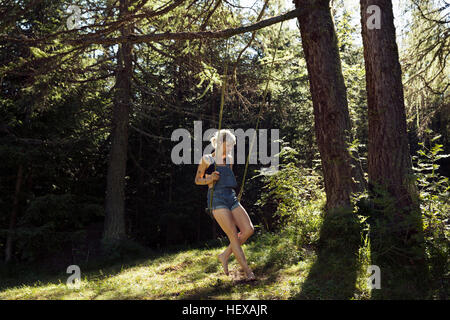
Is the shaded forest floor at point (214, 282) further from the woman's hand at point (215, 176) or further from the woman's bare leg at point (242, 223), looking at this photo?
the woman's hand at point (215, 176)

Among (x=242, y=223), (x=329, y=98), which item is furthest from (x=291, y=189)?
(x=242, y=223)

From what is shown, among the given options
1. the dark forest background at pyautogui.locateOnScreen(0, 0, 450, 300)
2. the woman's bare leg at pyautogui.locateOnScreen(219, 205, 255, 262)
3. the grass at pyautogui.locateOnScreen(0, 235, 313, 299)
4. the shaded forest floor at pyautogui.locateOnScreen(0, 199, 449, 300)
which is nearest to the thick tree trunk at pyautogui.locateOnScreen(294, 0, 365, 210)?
the dark forest background at pyautogui.locateOnScreen(0, 0, 450, 300)

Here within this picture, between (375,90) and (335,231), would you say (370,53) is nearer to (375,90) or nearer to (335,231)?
(375,90)

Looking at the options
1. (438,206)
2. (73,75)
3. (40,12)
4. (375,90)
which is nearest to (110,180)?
(73,75)

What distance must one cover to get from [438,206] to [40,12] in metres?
11.1

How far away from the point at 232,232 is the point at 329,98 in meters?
2.27

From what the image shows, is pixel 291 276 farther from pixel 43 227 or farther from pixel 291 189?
pixel 43 227

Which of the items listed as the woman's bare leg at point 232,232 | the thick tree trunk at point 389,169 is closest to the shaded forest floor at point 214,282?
the woman's bare leg at point 232,232

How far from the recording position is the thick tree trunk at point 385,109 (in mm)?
4758

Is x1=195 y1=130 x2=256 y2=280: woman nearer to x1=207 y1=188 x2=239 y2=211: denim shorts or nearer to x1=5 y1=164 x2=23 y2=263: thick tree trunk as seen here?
x1=207 y1=188 x2=239 y2=211: denim shorts

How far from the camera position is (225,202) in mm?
4844

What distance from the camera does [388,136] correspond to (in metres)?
4.82

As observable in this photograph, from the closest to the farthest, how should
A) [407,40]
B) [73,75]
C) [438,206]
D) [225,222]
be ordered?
[438,206] → [225,222] → [407,40] → [73,75]

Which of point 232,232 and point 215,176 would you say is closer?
point 232,232
